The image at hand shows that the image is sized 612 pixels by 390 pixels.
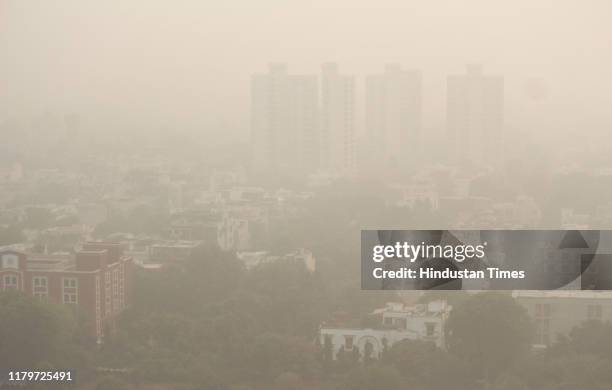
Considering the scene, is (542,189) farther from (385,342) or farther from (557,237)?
(385,342)

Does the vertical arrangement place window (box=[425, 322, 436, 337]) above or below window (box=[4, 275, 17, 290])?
below

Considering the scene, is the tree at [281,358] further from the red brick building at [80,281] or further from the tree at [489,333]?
the red brick building at [80,281]

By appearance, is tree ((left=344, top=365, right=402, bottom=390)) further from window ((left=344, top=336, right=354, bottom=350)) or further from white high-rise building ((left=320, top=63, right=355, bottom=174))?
white high-rise building ((left=320, top=63, right=355, bottom=174))

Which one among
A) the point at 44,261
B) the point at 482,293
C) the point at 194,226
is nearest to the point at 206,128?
the point at 194,226

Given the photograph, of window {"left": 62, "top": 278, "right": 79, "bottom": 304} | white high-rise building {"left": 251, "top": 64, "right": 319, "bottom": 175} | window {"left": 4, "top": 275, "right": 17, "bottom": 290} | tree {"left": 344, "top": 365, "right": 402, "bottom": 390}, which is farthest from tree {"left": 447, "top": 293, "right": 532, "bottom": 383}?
white high-rise building {"left": 251, "top": 64, "right": 319, "bottom": 175}

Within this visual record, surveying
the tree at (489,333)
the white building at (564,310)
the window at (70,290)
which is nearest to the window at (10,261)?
the window at (70,290)

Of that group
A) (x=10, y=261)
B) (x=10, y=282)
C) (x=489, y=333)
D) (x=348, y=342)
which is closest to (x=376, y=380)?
(x=348, y=342)
